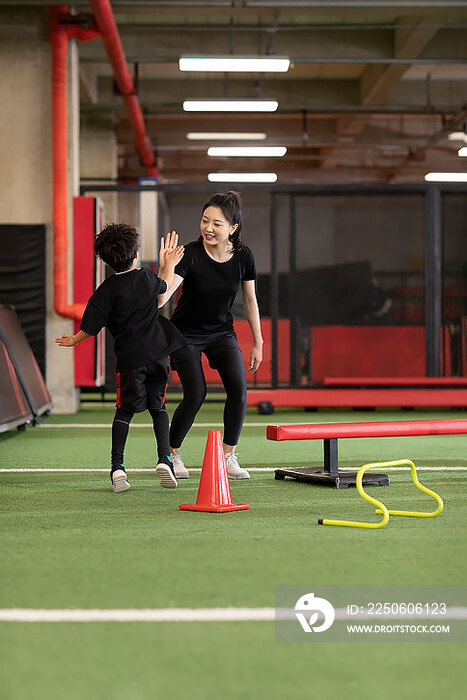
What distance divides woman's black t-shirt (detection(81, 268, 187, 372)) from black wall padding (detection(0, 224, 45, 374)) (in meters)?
6.11

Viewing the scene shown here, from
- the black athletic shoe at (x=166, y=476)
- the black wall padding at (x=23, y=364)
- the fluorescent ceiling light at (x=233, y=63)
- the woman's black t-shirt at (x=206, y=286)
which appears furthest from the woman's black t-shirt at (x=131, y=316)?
the fluorescent ceiling light at (x=233, y=63)

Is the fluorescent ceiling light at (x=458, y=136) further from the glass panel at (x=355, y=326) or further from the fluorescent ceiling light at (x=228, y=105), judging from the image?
the fluorescent ceiling light at (x=228, y=105)

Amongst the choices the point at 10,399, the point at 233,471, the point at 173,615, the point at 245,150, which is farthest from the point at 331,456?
the point at 245,150

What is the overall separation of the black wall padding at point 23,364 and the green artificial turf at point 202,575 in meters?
3.12

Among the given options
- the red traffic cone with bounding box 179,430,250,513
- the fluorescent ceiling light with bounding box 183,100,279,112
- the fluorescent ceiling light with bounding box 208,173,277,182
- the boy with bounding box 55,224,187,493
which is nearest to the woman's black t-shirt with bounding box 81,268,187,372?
the boy with bounding box 55,224,187,493

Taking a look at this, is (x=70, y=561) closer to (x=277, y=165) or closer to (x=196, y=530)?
(x=196, y=530)

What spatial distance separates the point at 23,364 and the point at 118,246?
456 cm

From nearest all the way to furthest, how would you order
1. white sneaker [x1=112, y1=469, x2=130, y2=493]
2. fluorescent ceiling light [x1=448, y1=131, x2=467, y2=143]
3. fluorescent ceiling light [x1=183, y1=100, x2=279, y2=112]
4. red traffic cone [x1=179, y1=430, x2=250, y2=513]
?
red traffic cone [x1=179, y1=430, x2=250, y2=513], white sneaker [x1=112, y1=469, x2=130, y2=493], fluorescent ceiling light [x1=183, y1=100, x2=279, y2=112], fluorescent ceiling light [x1=448, y1=131, x2=467, y2=143]

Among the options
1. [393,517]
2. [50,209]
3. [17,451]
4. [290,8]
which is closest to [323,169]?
[290,8]

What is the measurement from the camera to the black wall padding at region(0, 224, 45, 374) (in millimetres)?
10641

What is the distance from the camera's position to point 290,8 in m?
11.6

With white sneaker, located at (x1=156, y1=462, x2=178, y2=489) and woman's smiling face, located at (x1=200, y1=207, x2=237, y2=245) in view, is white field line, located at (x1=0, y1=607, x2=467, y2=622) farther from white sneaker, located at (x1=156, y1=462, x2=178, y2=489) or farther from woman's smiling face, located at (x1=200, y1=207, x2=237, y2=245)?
woman's smiling face, located at (x1=200, y1=207, x2=237, y2=245)

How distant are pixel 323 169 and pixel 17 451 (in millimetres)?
18478

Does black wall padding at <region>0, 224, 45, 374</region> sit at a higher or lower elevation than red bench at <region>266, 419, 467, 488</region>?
higher
